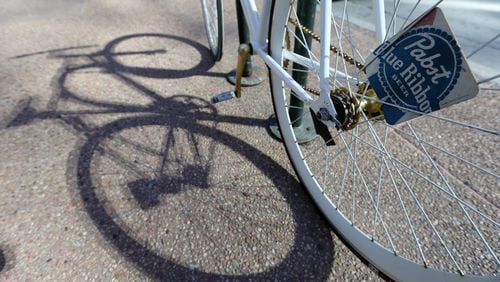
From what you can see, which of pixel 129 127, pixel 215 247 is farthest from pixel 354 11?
pixel 215 247

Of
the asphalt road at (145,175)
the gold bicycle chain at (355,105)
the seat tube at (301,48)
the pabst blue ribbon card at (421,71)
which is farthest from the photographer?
the seat tube at (301,48)

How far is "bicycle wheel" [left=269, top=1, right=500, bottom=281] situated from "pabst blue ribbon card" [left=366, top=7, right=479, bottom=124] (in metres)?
0.07

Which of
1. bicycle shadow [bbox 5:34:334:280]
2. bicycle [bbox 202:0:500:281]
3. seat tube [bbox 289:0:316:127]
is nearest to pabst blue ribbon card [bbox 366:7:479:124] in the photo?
bicycle [bbox 202:0:500:281]

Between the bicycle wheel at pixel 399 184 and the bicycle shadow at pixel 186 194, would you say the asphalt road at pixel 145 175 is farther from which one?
the bicycle wheel at pixel 399 184

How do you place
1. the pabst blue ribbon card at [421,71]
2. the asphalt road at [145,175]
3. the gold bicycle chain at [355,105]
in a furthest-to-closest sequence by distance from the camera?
the asphalt road at [145,175], the gold bicycle chain at [355,105], the pabst blue ribbon card at [421,71]

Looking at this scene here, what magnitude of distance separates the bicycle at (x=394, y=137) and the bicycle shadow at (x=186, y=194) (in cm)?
19

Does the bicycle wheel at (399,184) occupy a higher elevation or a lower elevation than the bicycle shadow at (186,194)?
higher

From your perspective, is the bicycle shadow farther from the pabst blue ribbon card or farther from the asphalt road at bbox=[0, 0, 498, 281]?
the pabst blue ribbon card

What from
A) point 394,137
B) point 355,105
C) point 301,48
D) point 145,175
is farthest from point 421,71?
point 145,175

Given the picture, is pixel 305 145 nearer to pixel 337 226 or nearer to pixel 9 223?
pixel 337 226

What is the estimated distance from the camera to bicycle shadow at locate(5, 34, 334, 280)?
4.79 ft

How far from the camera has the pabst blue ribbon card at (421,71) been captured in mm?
935

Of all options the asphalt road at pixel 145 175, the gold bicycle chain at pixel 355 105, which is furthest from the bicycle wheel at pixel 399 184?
the asphalt road at pixel 145 175

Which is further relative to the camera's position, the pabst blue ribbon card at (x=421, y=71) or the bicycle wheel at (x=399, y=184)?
the bicycle wheel at (x=399, y=184)
